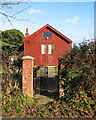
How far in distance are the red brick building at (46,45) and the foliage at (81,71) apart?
520 inches

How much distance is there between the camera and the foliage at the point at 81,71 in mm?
4105

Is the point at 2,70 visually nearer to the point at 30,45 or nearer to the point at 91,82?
the point at 91,82

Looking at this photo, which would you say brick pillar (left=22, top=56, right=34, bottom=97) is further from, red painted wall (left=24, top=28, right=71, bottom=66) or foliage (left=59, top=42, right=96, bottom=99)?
red painted wall (left=24, top=28, right=71, bottom=66)

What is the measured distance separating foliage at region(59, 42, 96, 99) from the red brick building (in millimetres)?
13207

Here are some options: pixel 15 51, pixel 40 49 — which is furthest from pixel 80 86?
pixel 40 49

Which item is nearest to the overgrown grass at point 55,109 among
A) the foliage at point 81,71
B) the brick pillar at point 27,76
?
the foliage at point 81,71

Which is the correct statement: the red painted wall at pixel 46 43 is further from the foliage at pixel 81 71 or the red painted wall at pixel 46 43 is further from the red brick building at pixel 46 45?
the foliage at pixel 81 71

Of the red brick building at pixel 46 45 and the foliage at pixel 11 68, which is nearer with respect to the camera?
the foliage at pixel 11 68

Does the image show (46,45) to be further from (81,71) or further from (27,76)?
(81,71)

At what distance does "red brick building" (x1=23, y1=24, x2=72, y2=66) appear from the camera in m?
17.6

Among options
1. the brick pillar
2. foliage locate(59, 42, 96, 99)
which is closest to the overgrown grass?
foliage locate(59, 42, 96, 99)

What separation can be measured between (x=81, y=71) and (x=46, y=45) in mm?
13632

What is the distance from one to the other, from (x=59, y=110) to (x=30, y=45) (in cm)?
1481

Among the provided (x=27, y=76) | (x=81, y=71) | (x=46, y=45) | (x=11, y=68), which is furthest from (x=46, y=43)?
(x=81, y=71)
